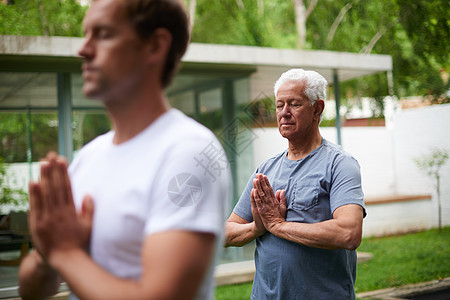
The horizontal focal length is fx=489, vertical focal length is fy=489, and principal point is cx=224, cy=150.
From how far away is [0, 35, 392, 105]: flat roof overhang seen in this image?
18.5 ft

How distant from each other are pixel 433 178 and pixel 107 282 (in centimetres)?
836

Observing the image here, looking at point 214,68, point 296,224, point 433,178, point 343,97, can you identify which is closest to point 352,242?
point 296,224

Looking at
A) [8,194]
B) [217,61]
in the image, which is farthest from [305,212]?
[8,194]

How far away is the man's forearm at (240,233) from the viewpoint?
2.12 m

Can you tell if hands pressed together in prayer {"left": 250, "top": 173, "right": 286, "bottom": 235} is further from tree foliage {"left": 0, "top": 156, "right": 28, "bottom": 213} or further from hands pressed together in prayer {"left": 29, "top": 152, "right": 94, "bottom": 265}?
tree foliage {"left": 0, "top": 156, "right": 28, "bottom": 213}

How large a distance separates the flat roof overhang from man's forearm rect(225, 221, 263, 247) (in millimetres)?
4181

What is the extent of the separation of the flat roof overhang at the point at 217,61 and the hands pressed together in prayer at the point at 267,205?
4.32m

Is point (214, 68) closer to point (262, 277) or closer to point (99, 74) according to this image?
point (262, 277)

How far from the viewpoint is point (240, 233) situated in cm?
216

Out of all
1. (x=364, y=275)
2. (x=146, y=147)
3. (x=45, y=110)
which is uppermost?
(x=45, y=110)

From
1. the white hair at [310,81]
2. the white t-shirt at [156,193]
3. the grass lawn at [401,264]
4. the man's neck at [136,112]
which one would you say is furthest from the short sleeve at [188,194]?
the grass lawn at [401,264]

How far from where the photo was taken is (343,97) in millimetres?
17219

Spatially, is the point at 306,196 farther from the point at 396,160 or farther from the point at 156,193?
the point at 396,160

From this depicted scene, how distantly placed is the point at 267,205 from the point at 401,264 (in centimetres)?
575
